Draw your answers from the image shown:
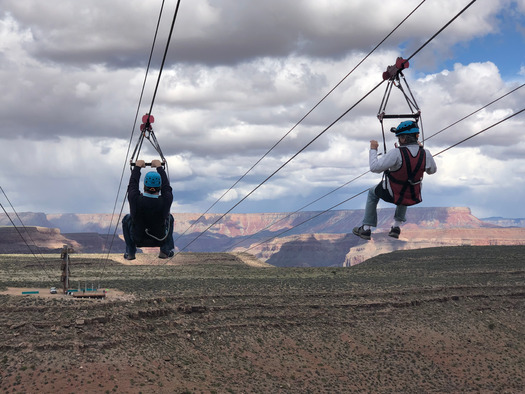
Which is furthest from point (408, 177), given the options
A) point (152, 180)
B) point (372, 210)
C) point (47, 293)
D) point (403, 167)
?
point (47, 293)

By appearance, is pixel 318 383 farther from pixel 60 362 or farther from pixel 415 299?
pixel 415 299

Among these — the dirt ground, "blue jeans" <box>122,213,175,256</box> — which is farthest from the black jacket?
the dirt ground

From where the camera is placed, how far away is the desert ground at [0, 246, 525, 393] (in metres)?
61.7

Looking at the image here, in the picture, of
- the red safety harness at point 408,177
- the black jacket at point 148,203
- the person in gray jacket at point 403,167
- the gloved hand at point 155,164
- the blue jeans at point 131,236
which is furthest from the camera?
the blue jeans at point 131,236

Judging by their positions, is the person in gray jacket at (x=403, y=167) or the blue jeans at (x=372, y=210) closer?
the person in gray jacket at (x=403, y=167)

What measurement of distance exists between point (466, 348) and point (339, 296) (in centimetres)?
1888

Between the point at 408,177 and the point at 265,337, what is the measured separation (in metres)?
62.6

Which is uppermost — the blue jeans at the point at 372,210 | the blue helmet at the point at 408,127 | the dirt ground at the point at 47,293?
the blue helmet at the point at 408,127


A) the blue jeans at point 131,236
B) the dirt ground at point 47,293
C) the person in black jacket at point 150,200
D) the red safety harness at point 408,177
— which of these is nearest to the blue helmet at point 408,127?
the red safety harness at point 408,177

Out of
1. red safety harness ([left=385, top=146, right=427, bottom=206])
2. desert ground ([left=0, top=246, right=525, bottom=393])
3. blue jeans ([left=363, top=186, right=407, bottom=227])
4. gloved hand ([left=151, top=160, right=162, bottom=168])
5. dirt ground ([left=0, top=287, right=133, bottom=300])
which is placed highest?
gloved hand ([left=151, top=160, right=162, bottom=168])

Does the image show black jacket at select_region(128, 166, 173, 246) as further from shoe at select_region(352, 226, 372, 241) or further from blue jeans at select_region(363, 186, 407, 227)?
blue jeans at select_region(363, 186, 407, 227)

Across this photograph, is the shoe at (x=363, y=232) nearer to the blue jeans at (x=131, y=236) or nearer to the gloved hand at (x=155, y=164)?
the gloved hand at (x=155, y=164)

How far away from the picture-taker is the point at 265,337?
7869 cm

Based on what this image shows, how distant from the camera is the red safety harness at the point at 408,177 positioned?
60.6ft
